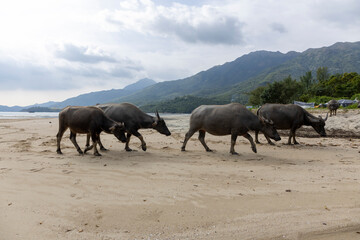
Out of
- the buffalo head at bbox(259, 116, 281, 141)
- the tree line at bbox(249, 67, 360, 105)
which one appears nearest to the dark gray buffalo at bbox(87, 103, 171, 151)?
the buffalo head at bbox(259, 116, 281, 141)

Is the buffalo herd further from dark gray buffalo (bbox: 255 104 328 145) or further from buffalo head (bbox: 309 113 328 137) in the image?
buffalo head (bbox: 309 113 328 137)

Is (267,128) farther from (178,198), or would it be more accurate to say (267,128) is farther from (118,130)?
(178,198)

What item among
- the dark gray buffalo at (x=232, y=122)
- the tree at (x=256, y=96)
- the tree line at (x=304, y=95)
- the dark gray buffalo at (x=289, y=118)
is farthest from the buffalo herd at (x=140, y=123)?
the tree at (x=256, y=96)

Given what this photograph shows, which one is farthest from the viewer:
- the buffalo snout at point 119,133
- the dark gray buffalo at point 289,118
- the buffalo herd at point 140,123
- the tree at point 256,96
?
the tree at point 256,96

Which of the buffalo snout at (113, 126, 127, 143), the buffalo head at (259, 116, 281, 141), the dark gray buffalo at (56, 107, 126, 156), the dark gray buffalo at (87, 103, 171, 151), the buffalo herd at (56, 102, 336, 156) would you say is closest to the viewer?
the dark gray buffalo at (56, 107, 126, 156)

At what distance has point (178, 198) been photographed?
15.1ft

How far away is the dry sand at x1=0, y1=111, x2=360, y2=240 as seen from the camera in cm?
339

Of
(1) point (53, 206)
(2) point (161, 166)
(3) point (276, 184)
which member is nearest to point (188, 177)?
(2) point (161, 166)

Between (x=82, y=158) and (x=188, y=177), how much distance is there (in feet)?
14.3

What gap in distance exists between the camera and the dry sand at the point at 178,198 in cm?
339

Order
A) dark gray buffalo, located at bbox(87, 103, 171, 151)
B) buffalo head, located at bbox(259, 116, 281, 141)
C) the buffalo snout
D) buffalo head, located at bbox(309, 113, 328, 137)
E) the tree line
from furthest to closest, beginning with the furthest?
the tree line
buffalo head, located at bbox(309, 113, 328, 137)
dark gray buffalo, located at bbox(87, 103, 171, 151)
buffalo head, located at bbox(259, 116, 281, 141)
the buffalo snout

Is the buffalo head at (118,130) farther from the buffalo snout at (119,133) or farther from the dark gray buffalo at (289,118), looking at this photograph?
the dark gray buffalo at (289,118)

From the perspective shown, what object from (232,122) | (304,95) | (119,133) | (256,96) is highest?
(304,95)

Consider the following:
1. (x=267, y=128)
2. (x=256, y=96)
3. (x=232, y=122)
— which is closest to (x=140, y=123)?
(x=232, y=122)
